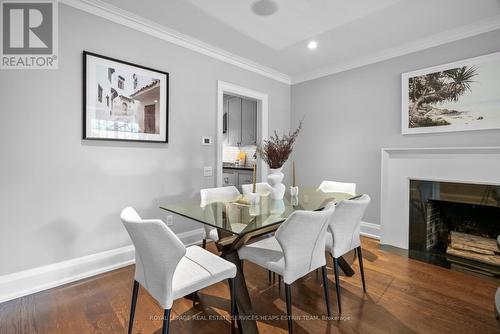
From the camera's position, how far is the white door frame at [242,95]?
326cm

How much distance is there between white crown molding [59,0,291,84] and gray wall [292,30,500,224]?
3.55 ft

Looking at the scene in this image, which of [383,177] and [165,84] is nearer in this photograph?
[165,84]

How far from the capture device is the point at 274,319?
5.61 feet

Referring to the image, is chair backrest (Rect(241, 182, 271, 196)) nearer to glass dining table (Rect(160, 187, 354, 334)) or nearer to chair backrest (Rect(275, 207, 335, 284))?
glass dining table (Rect(160, 187, 354, 334))

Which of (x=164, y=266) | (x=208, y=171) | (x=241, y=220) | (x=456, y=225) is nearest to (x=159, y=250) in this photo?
(x=164, y=266)

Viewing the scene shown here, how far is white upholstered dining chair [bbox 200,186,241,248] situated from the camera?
215 cm

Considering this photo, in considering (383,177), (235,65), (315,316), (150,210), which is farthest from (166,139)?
(383,177)

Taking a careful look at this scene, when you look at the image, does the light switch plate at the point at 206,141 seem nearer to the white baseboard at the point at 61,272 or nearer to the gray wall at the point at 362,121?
the white baseboard at the point at 61,272

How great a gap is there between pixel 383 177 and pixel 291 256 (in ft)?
7.51

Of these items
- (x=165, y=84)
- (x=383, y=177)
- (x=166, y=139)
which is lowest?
(x=383, y=177)

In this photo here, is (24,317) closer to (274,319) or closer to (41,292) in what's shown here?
(41,292)

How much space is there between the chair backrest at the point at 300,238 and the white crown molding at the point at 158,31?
2470mm

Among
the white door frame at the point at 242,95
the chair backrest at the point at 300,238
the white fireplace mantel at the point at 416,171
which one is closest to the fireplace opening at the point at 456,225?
the white fireplace mantel at the point at 416,171

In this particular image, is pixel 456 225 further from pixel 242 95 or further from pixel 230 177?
pixel 230 177
